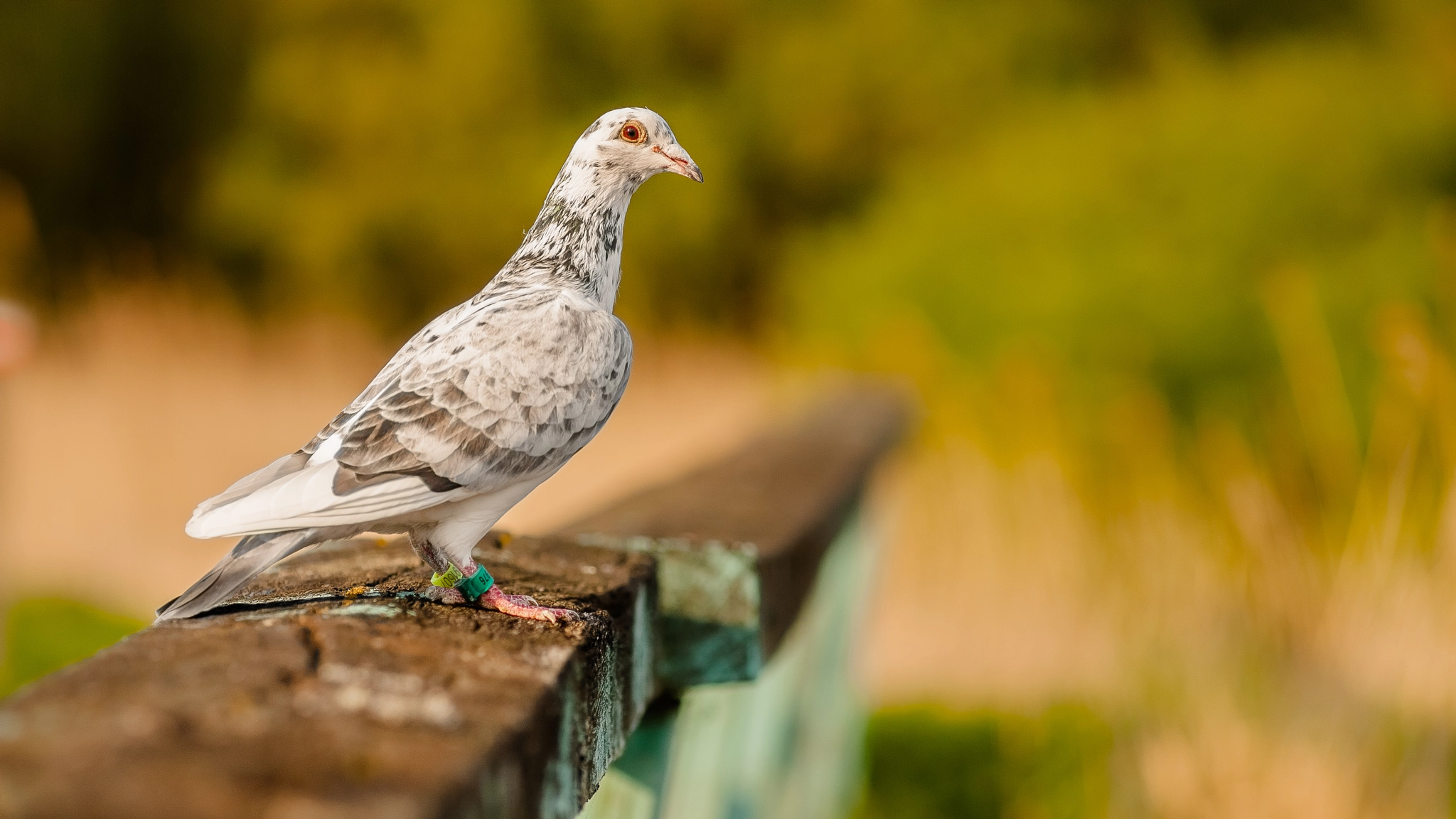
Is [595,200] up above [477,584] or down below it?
above

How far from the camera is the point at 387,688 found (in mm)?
842

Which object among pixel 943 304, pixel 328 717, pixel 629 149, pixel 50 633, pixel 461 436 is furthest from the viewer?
pixel 943 304

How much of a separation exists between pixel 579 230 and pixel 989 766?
11.7ft

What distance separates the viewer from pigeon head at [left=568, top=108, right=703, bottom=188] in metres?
1.43

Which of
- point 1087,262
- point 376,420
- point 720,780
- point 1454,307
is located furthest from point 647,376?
point 376,420

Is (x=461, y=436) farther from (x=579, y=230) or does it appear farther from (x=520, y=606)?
(x=579, y=230)

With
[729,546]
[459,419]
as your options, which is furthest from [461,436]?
[729,546]

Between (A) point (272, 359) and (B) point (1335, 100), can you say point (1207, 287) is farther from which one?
(A) point (272, 359)

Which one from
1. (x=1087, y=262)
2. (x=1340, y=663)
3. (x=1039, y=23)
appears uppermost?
(x=1039, y=23)

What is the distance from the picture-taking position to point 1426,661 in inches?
158

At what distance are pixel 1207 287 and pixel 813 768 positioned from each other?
5.62 metres

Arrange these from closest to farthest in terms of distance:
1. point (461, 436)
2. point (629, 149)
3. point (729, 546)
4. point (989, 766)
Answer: point (461, 436) < point (629, 149) < point (729, 546) < point (989, 766)

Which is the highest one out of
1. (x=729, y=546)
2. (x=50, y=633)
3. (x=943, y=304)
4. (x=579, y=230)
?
(x=579, y=230)

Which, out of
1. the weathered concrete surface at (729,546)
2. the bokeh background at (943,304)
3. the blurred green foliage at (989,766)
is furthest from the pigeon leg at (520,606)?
the blurred green foliage at (989,766)
